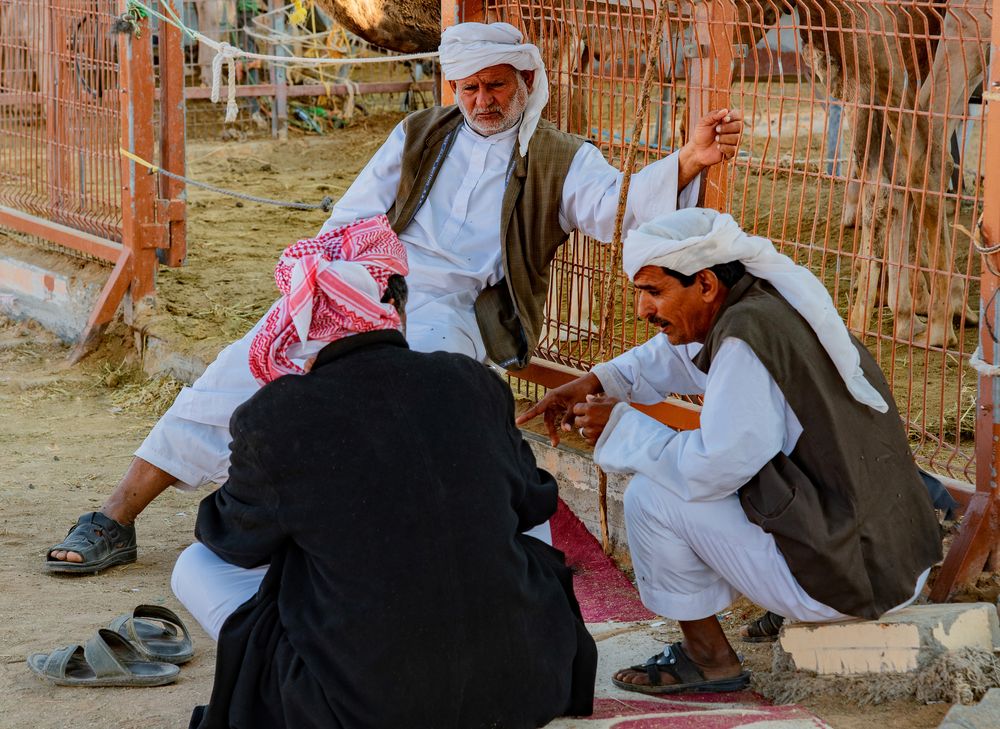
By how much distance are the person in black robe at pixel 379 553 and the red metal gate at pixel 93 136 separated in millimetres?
4463

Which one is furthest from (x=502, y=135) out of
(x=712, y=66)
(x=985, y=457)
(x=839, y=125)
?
(x=985, y=457)

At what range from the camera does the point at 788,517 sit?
10.4 ft

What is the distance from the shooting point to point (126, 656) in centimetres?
367

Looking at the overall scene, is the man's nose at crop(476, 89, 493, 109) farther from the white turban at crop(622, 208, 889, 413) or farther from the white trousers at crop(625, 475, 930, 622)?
the white trousers at crop(625, 475, 930, 622)

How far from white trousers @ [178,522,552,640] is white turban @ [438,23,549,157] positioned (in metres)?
1.88

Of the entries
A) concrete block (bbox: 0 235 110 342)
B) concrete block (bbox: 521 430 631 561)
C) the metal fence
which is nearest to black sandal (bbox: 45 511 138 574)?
concrete block (bbox: 521 430 631 561)

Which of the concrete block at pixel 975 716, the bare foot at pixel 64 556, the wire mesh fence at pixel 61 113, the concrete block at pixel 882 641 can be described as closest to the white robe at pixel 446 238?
the bare foot at pixel 64 556

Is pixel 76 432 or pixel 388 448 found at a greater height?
pixel 388 448

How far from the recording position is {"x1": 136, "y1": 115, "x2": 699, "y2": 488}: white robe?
4.40 meters

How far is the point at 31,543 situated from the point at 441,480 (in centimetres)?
257

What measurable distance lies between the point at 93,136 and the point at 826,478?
5.40 m

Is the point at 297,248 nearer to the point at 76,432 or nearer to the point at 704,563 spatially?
the point at 704,563

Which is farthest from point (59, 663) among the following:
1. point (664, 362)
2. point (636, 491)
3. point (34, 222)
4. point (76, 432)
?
point (34, 222)

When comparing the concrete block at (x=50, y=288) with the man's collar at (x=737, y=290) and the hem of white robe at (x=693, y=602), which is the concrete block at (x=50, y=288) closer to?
the hem of white robe at (x=693, y=602)
